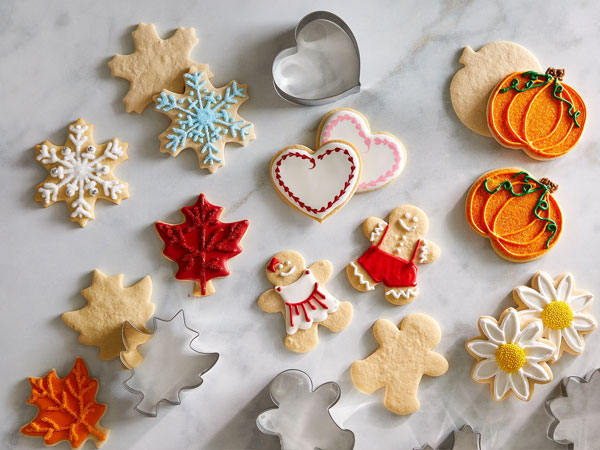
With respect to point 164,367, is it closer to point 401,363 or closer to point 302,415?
point 302,415

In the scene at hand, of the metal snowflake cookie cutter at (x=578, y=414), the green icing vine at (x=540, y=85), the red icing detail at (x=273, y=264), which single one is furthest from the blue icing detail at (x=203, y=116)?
the metal snowflake cookie cutter at (x=578, y=414)

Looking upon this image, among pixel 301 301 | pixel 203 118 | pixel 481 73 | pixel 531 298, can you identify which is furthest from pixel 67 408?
pixel 481 73

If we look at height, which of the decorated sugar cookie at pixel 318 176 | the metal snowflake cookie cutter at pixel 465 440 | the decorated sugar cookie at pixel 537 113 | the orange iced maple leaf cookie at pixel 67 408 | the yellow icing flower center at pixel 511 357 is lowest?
the metal snowflake cookie cutter at pixel 465 440

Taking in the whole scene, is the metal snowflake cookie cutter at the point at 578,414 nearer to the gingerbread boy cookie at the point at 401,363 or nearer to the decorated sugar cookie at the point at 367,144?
the gingerbread boy cookie at the point at 401,363

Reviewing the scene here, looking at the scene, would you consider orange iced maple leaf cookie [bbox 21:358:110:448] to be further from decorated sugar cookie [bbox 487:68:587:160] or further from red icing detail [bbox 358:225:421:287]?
decorated sugar cookie [bbox 487:68:587:160]

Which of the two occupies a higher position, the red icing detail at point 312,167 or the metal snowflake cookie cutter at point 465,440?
the red icing detail at point 312,167

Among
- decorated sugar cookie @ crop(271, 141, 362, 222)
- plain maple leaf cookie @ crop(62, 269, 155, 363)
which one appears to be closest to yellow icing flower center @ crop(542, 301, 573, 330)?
decorated sugar cookie @ crop(271, 141, 362, 222)

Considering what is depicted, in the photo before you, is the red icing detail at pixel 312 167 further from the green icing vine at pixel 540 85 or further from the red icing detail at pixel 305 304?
the green icing vine at pixel 540 85
